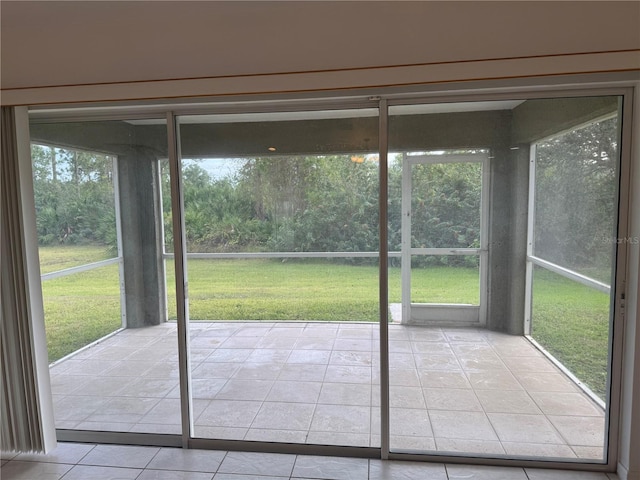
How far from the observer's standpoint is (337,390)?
9.44ft

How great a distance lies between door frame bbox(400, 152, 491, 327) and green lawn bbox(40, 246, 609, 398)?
5 centimetres

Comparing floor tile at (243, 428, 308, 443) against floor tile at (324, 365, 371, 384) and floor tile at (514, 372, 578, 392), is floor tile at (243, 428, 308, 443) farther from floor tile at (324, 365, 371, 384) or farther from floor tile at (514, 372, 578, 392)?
floor tile at (514, 372, 578, 392)

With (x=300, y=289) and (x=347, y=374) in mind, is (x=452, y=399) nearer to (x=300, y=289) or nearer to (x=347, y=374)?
(x=347, y=374)

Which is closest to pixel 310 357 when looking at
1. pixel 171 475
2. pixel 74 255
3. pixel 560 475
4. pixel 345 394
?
pixel 345 394

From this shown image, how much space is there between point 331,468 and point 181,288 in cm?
141

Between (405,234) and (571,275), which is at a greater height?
(405,234)

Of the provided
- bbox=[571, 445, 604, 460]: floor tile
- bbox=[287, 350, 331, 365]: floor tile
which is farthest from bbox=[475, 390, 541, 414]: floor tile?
bbox=[287, 350, 331, 365]: floor tile

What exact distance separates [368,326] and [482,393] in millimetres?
842

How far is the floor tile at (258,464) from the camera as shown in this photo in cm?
224

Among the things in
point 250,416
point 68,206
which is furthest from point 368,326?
point 68,206

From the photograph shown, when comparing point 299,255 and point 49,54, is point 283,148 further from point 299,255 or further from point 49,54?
point 49,54

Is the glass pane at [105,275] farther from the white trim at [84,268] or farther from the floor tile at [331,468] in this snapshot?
the floor tile at [331,468]

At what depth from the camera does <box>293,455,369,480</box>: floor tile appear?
2.19 meters

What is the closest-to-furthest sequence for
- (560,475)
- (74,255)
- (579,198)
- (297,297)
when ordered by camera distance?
(560,475), (579,198), (74,255), (297,297)
